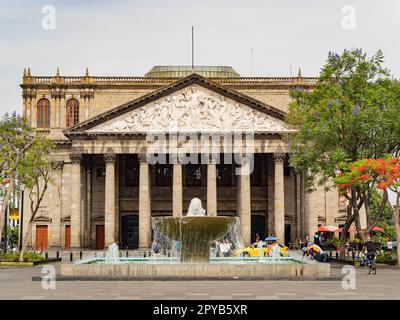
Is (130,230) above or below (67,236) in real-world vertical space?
above

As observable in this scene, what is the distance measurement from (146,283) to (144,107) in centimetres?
4019

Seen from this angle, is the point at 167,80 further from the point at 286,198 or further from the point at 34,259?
the point at 34,259

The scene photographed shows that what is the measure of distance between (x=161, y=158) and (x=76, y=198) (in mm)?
8465

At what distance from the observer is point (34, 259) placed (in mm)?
47188

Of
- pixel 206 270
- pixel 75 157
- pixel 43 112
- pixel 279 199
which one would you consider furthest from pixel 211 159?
pixel 206 270

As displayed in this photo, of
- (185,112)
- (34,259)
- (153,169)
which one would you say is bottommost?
(34,259)

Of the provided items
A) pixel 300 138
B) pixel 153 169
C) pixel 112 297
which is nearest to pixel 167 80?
pixel 153 169

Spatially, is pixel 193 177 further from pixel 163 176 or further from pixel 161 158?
pixel 161 158

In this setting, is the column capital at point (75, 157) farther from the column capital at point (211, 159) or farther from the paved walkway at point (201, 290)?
the paved walkway at point (201, 290)

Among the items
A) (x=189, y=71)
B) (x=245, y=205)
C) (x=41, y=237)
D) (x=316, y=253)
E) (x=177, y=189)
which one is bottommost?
(x=41, y=237)

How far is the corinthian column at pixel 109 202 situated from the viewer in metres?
65.3

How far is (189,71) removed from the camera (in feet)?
271

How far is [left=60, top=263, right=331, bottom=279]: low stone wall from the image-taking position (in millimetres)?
28594

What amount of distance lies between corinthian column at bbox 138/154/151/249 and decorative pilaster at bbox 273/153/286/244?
11260mm
